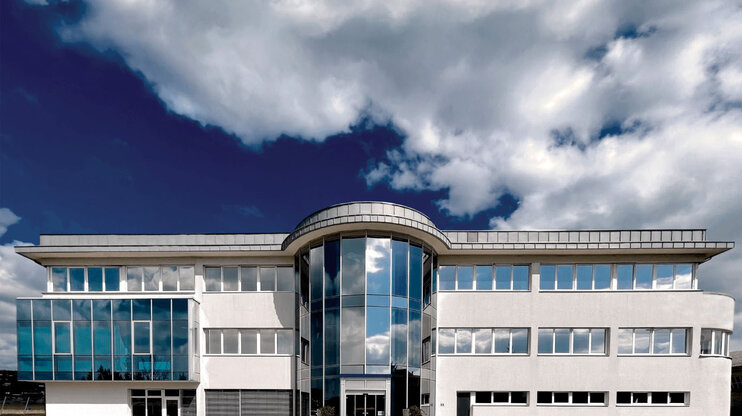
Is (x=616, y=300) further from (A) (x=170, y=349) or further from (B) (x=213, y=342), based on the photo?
(A) (x=170, y=349)

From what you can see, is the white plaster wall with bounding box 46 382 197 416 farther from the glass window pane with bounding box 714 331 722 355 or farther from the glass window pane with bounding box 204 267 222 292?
the glass window pane with bounding box 714 331 722 355

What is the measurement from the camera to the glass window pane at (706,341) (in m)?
20.4

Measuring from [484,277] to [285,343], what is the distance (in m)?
11.6

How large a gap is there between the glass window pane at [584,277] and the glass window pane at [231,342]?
19.1 meters

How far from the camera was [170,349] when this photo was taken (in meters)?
19.9

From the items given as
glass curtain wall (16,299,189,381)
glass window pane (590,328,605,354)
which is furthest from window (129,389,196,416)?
glass window pane (590,328,605,354)

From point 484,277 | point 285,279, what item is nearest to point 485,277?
point 484,277

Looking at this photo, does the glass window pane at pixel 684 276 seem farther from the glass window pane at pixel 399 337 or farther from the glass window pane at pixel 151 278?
the glass window pane at pixel 151 278

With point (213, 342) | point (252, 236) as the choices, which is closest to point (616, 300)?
point (252, 236)

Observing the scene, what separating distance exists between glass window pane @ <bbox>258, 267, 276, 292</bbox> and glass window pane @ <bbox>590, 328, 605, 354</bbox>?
17.6m

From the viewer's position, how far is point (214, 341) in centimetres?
2136

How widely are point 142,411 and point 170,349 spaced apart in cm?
434

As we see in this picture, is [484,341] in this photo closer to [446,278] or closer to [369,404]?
[446,278]

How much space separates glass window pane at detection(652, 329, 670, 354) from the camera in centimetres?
2053
